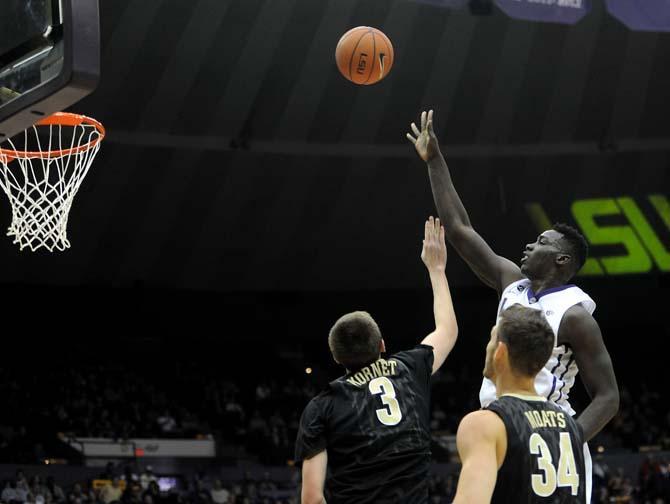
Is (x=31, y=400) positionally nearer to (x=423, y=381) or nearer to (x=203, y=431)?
(x=203, y=431)

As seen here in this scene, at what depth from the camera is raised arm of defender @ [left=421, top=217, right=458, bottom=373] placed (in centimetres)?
462

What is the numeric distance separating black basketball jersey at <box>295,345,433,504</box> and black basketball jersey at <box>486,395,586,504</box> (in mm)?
898

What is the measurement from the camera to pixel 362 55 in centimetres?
1005

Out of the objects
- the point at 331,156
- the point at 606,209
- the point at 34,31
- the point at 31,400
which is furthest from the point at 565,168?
the point at 34,31

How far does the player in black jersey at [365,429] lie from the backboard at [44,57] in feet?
6.41

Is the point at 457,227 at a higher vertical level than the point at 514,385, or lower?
higher

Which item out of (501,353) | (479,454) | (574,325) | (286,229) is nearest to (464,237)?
(574,325)

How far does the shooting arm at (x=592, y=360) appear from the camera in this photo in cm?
436

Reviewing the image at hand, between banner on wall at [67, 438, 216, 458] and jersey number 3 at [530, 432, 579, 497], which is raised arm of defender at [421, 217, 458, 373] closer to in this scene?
jersey number 3 at [530, 432, 579, 497]

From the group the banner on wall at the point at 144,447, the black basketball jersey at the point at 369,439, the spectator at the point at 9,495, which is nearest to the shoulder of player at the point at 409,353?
the black basketball jersey at the point at 369,439

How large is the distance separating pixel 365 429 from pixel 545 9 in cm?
1073

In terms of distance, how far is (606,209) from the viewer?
25.5 metres

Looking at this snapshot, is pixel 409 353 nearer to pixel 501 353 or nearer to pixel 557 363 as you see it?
pixel 557 363

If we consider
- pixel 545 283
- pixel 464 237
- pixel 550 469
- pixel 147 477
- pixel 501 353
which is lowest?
pixel 550 469
